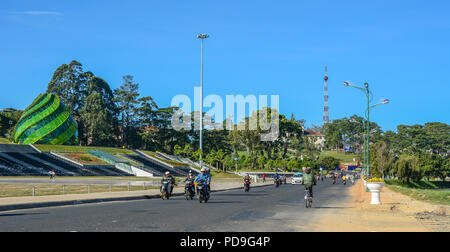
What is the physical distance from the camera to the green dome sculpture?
250 feet

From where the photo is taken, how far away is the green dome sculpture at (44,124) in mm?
76125

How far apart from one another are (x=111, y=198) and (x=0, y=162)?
122 ft

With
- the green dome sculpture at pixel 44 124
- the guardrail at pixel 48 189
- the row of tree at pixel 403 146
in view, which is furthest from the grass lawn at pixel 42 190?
the green dome sculpture at pixel 44 124

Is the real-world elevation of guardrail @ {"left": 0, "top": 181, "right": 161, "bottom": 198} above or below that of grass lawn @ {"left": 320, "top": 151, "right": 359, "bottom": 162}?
below

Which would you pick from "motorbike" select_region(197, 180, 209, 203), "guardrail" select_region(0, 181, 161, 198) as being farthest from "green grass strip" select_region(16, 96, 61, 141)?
"motorbike" select_region(197, 180, 209, 203)

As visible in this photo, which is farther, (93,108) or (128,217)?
(93,108)

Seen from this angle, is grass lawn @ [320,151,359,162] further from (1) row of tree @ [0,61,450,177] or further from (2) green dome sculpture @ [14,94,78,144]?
(2) green dome sculpture @ [14,94,78,144]

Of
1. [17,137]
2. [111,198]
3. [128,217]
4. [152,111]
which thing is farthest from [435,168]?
[128,217]

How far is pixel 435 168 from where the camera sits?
350 feet

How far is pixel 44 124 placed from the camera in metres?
77.6

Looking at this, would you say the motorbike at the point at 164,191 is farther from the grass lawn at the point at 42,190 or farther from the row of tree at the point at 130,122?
the row of tree at the point at 130,122

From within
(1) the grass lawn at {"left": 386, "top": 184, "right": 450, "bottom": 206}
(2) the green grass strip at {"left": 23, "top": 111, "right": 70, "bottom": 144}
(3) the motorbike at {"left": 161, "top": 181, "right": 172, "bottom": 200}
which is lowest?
(1) the grass lawn at {"left": 386, "top": 184, "right": 450, "bottom": 206}

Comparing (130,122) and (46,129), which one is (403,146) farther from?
(46,129)
